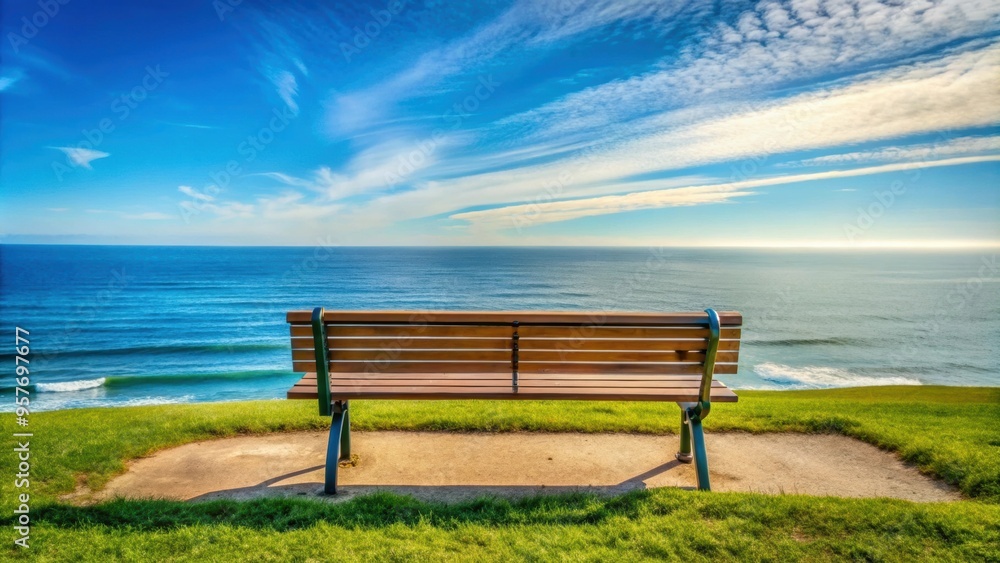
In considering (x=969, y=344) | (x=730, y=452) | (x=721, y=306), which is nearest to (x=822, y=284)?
(x=721, y=306)

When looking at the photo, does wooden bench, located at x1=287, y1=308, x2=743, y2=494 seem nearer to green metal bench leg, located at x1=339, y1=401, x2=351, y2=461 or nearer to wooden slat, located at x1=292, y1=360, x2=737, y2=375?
wooden slat, located at x1=292, y1=360, x2=737, y2=375

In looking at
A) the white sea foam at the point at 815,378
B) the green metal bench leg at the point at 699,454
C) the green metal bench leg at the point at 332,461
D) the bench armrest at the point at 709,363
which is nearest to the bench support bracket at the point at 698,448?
the green metal bench leg at the point at 699,454

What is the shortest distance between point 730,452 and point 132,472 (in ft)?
18.9

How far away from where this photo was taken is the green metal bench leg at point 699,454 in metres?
3.87

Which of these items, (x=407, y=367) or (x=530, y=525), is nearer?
(x=530, y=525)

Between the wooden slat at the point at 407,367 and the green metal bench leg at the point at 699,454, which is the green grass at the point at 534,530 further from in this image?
the wooden slat at the point at 407,367

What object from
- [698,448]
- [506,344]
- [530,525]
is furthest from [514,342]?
[698,448]

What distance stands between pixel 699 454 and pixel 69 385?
74.9 feet

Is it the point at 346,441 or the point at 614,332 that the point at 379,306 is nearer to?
the point at 346,441

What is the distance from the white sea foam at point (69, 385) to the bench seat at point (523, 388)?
64.5 ft

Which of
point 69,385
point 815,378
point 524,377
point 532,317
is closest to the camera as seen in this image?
point 532,317

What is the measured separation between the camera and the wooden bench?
3953mm

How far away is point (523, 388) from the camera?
4.08 metres

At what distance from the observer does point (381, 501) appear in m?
3.52
